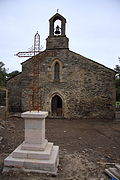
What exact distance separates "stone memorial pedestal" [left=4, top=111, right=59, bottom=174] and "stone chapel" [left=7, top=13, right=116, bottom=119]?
33.3 ft

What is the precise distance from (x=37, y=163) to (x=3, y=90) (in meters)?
13.9

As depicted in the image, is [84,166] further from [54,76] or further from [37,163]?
[54,76]

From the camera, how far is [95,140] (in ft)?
27.0

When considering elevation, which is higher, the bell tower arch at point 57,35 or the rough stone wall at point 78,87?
the bell tower arch at point 57,35

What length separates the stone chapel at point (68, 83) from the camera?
15.2 metres

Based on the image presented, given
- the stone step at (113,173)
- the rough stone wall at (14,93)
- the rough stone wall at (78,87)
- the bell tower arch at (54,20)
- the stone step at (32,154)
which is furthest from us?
the rough stone wall at (14,93)

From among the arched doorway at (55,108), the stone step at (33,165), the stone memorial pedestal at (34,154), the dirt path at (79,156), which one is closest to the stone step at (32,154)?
the stone memorial pedestal at (34,154)

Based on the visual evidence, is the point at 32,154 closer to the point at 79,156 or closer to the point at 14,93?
the point at 79,156

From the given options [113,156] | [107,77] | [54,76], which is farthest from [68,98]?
[113,156]

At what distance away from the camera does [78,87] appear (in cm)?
1551

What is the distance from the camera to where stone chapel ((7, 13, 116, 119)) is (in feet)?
49.8

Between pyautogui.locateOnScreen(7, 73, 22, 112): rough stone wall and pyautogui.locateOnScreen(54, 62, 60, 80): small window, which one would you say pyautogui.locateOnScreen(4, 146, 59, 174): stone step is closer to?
pyautogui.locateOnScreen(54, 62, 60, 80): small window

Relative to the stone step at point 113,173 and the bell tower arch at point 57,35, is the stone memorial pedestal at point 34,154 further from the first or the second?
the bell tower arch at point 57,35

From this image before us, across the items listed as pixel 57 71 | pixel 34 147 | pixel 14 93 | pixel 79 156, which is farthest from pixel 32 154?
pixel 14 93
